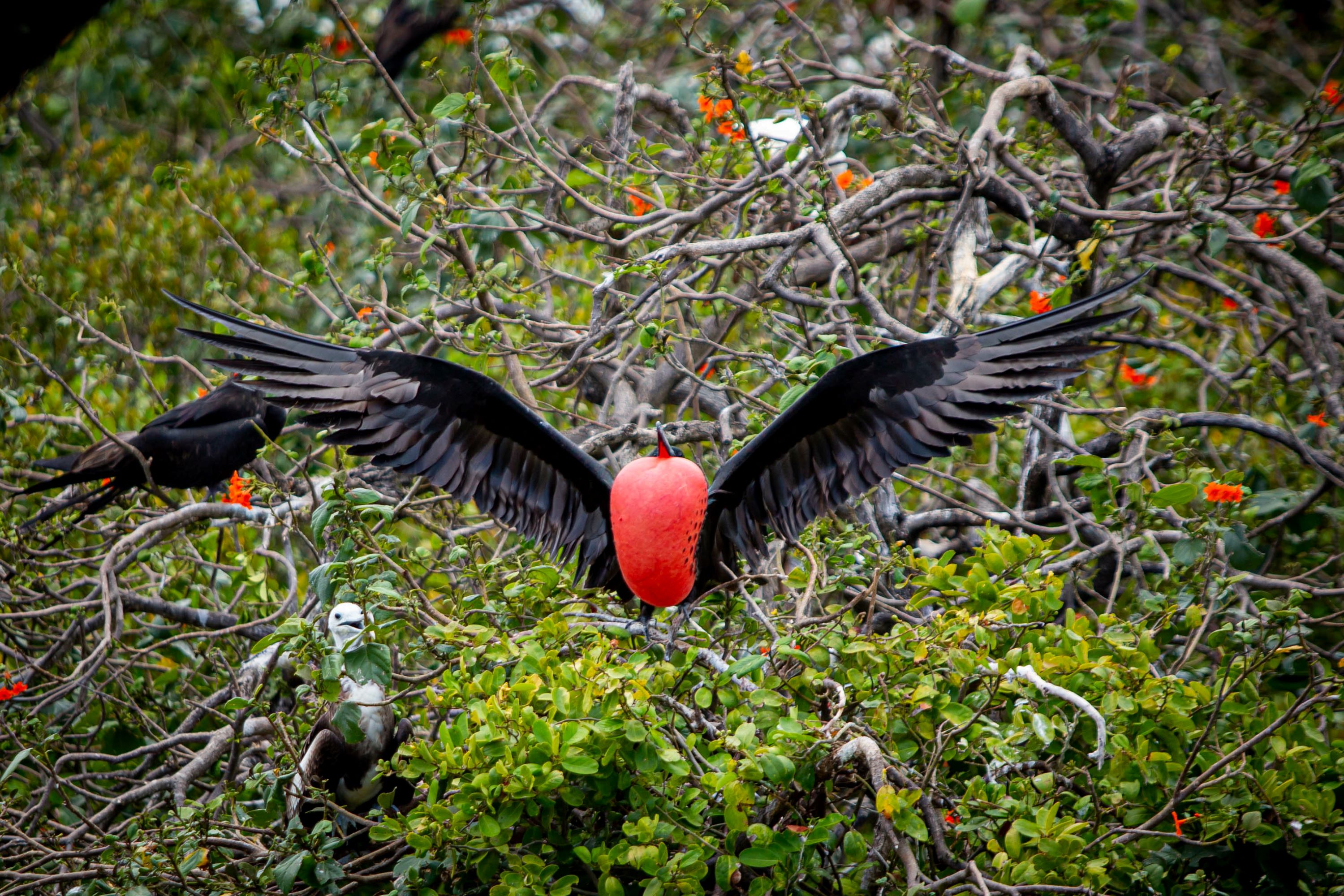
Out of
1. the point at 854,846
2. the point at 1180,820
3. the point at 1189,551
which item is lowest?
the point at 1180,820

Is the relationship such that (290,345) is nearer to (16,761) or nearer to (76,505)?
(16,761)

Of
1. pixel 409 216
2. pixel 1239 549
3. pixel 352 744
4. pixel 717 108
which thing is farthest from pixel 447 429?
pixel 1239 549

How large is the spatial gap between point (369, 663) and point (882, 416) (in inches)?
56.7

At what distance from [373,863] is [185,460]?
194 cm

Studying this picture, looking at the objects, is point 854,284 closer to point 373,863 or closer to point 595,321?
point 595,321

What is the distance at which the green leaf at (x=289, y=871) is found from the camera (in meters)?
2.19

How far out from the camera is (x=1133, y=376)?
3.79 meters

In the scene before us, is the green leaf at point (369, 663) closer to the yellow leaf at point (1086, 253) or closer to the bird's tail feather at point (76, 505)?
the bird's tail feather at point (76, 505)

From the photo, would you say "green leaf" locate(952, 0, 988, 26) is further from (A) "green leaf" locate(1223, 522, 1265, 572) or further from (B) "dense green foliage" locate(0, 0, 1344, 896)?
(A) "green leaf" locate(1223, 522, 1265, 572)

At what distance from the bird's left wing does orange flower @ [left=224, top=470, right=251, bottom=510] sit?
127 cm

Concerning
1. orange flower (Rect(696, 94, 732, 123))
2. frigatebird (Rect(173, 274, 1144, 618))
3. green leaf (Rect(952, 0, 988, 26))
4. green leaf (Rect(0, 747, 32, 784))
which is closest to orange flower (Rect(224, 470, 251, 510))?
frigatebird (Rect(173, 274, 1144, 618))

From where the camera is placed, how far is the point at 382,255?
3127 millimetres

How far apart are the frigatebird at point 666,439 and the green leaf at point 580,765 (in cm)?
72

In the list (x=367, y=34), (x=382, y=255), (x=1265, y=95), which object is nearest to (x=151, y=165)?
(x=367, y=34)
